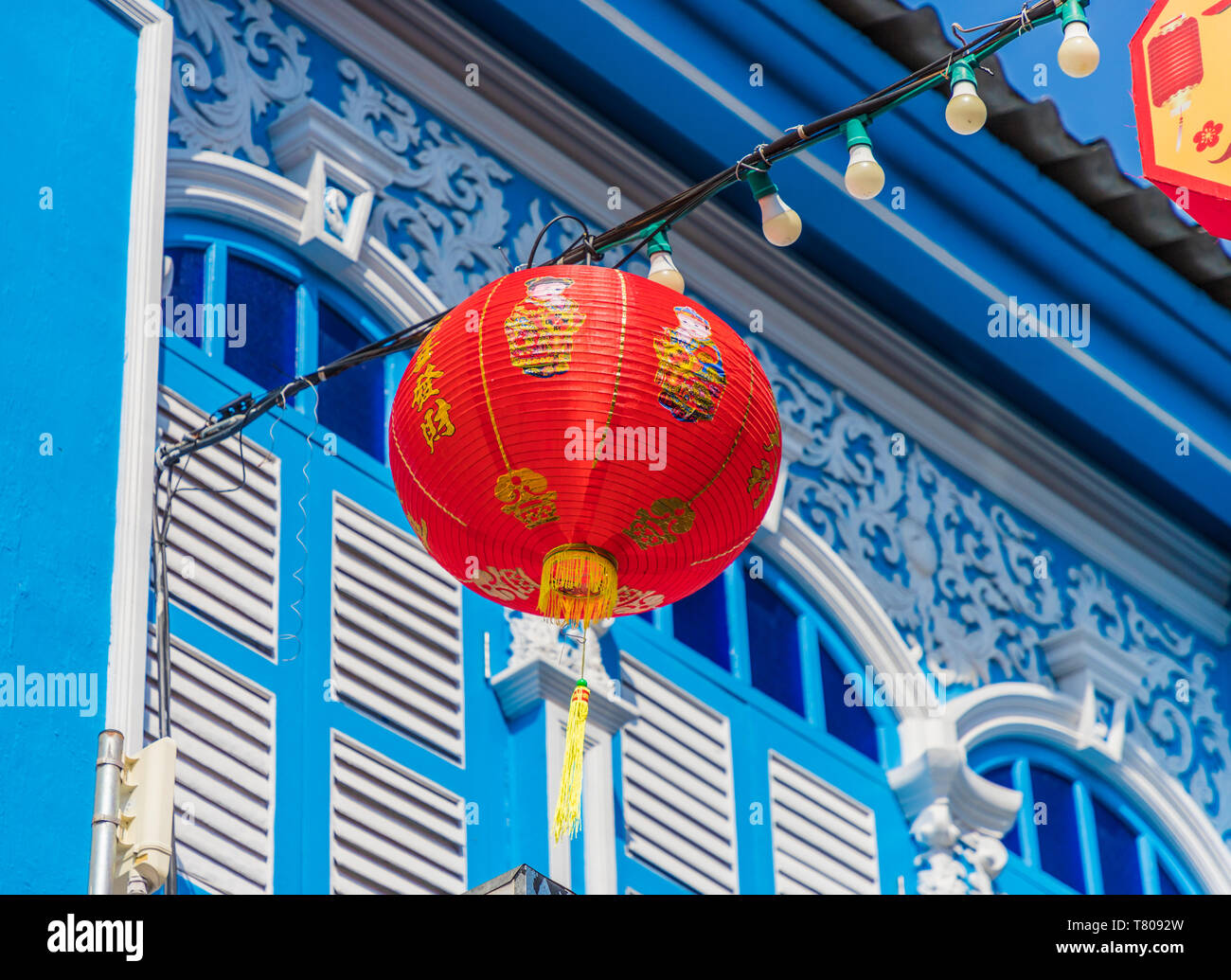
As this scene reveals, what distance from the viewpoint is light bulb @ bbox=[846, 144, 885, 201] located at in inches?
228

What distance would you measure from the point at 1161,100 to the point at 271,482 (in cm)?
315

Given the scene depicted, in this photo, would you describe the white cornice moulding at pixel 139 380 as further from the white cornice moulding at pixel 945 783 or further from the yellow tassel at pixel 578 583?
the white cornice moulding at pixel 945 783

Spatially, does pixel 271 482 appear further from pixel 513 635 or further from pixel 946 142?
pixel 946 142

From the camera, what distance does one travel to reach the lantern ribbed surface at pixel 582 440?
5.22 meters

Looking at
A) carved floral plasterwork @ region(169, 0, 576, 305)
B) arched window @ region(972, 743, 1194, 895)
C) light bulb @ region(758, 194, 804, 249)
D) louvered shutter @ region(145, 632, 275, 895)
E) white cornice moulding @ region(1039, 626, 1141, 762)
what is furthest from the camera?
white cornice moulding @ region(1039, 626, 1141, 762)

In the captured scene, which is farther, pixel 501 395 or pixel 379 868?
pixel 379 868

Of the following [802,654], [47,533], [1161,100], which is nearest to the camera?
[47,533]

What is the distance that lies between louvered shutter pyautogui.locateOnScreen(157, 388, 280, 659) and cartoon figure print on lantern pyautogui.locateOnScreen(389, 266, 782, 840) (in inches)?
52.7

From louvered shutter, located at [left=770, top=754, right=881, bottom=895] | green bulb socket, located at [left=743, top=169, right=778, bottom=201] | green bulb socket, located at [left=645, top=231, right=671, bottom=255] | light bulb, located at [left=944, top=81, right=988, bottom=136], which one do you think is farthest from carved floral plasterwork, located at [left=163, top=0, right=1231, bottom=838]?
light bulb, located at [left=944, top=81, right=988, bottom=136]

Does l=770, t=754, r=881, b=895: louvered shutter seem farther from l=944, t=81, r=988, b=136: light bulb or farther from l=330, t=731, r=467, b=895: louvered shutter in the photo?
l=944, t=81, r=988, b=136: light bulb

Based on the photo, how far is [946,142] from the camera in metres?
9.16

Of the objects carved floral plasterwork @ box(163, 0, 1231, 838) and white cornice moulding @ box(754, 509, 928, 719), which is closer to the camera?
carved floral plasterwork @ box(163, 0, 1231, 838)

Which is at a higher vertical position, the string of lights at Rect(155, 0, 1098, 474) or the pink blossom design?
the pink blossom design
